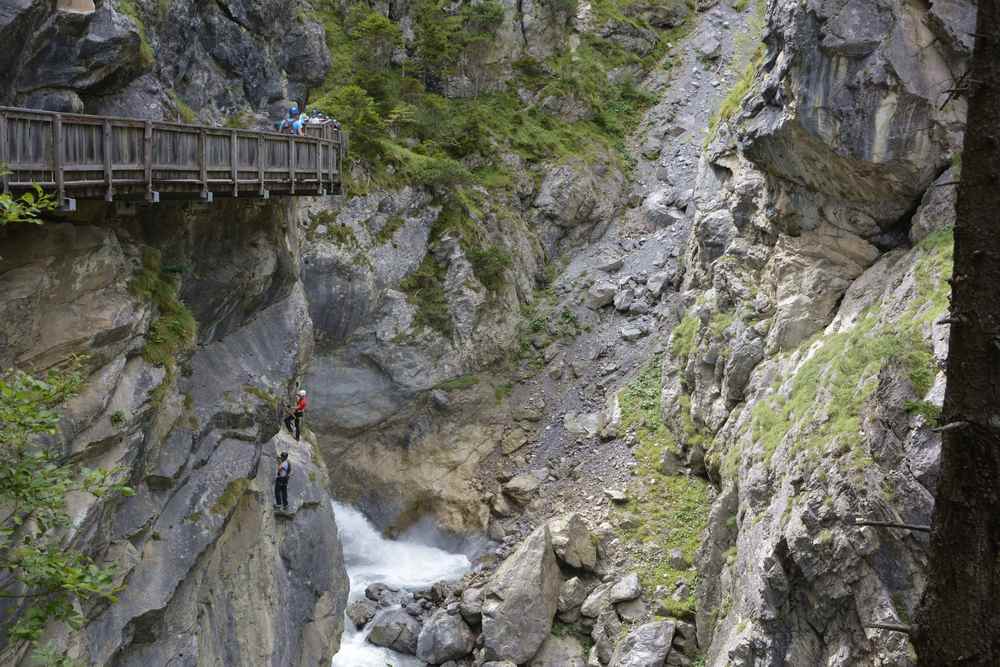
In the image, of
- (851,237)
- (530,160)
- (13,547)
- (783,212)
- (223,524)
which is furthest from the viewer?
(530,160)

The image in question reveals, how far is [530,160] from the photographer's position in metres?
45.1

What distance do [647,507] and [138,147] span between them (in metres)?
20.5

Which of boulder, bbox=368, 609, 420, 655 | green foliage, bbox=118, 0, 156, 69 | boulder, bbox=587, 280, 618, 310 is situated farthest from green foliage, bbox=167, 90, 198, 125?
boulder, bbox=587, 280, 618, 310

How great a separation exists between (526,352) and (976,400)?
113 ft

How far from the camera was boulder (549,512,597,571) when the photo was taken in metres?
28.0

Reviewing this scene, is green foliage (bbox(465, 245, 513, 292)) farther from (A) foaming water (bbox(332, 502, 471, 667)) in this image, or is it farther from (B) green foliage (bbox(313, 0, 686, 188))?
(A) foaming water (bbox(332, 502, 471, 667))

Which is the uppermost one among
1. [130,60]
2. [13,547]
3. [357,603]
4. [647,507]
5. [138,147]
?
[130,60]

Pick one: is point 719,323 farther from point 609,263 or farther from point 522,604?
point 609,263

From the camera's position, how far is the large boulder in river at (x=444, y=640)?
88.0 feet

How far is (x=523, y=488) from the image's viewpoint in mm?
33625

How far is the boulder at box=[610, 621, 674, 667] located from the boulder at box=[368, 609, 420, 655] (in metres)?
6.64

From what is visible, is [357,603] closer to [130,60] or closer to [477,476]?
[477,476]

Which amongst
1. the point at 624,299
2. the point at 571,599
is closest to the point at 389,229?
the point at 624,299

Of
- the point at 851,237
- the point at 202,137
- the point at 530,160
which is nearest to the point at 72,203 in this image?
the point at 202,137
